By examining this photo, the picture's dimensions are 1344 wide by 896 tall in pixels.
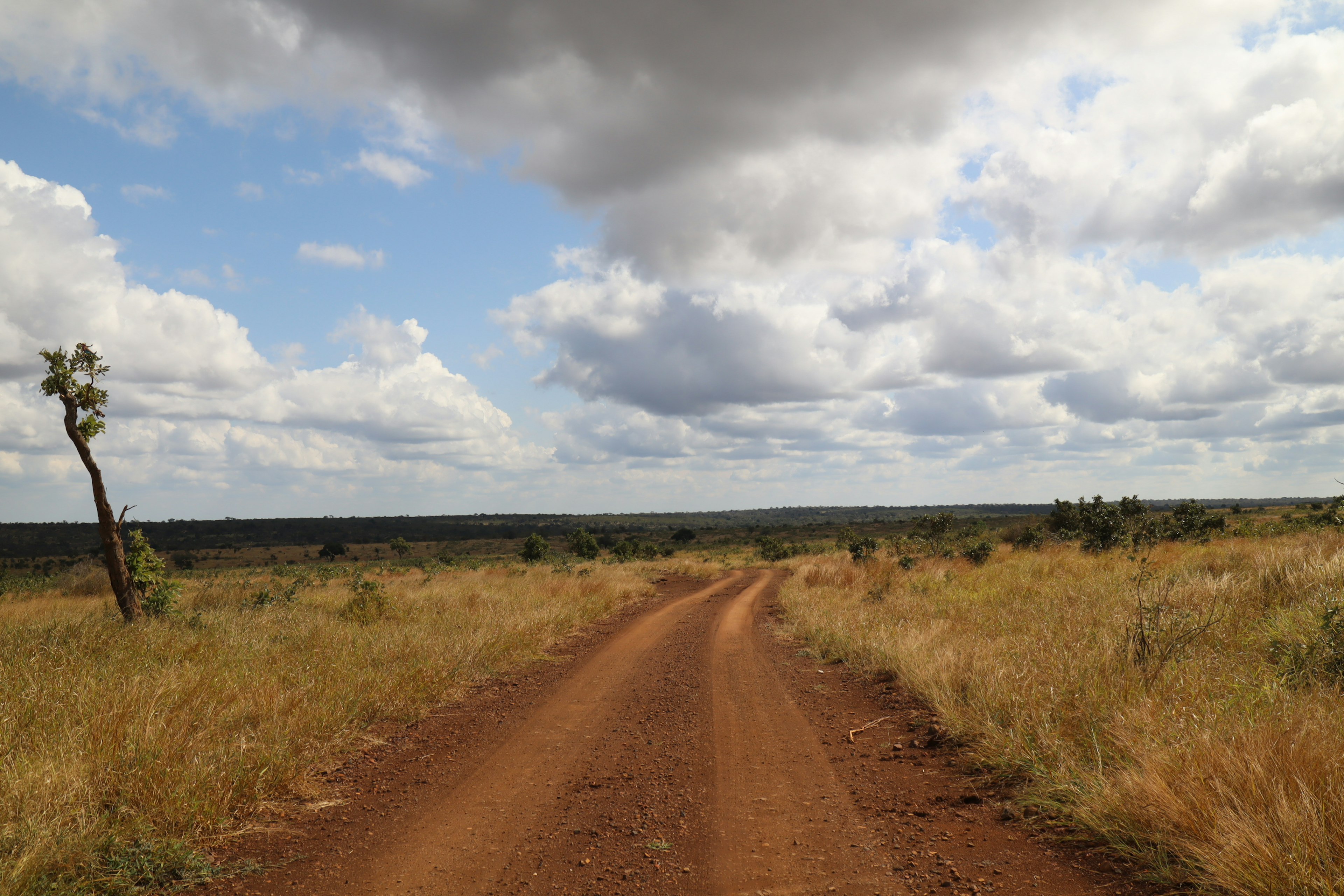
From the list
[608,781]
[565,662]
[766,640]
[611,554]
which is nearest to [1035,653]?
[608,781]

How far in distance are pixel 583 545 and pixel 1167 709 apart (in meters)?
49.5

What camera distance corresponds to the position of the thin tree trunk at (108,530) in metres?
11.1

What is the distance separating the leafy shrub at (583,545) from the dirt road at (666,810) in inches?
1681

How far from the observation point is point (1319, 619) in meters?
7.85

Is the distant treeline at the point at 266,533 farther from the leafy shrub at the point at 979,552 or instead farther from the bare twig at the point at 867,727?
the bare twig at the point at 867,727

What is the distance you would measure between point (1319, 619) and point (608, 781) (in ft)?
27.7

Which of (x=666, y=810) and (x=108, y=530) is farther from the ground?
(x=108, y=530)

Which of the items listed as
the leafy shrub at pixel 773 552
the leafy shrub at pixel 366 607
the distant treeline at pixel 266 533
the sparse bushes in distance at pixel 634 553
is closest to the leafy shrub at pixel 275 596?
the leafy shrub at pixel 366 607

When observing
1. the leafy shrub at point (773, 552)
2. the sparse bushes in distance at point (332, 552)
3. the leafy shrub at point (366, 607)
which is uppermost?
the leafy shrub at point (366, 607)

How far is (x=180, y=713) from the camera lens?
655 centimetres

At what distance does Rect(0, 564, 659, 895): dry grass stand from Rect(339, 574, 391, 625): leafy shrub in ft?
1.19

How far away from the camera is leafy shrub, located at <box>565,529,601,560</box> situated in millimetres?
52656

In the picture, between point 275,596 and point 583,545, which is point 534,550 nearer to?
point 583,545

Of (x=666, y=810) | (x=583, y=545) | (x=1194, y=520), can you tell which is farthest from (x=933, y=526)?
(x=666, y=810)
